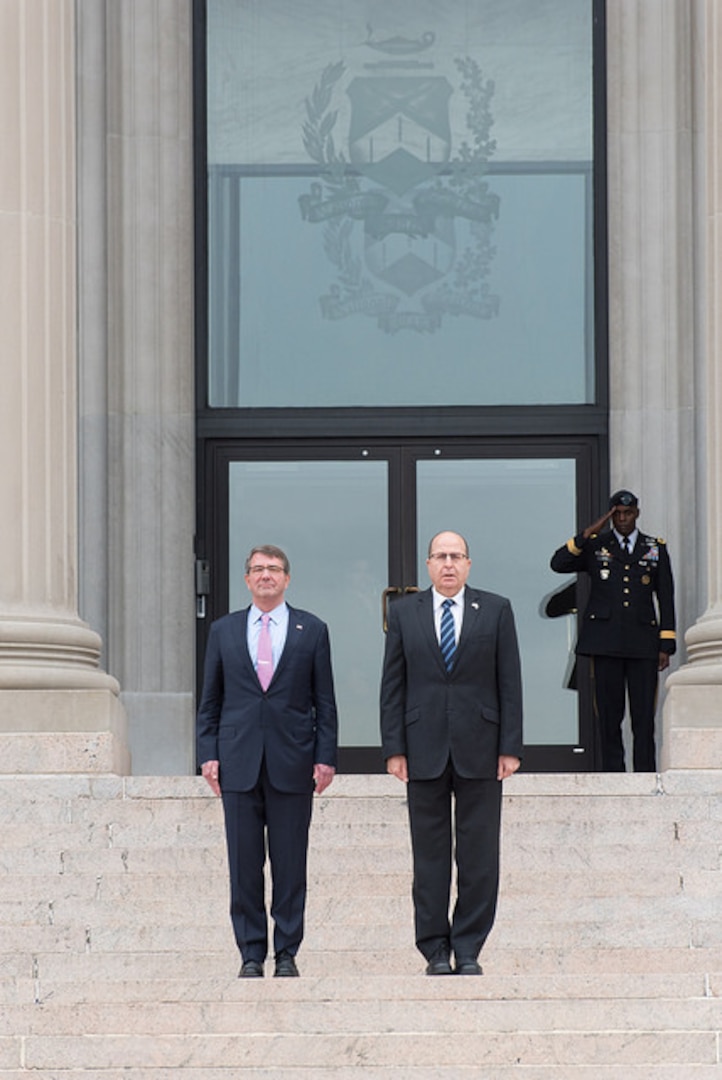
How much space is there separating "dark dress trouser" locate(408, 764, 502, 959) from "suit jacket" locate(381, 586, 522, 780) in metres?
0.10

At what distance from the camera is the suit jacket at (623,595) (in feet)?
51.0

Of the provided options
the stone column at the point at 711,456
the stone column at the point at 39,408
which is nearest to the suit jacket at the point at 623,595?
the stone column at the point at 711,456

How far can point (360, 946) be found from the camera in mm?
11047

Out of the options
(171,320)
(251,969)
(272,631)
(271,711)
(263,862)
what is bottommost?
(251,969)

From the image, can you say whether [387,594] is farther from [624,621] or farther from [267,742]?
[267,742]

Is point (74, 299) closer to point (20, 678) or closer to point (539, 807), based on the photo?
point (20, 678)

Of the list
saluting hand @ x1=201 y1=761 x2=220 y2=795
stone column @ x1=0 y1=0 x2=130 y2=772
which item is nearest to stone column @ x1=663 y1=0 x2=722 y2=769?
stone column @ x1=0 y1=0 x2=130 y2=772

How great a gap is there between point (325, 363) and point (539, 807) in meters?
6.14

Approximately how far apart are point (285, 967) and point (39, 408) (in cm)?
492

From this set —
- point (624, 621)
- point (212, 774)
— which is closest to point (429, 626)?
point (212, 774)

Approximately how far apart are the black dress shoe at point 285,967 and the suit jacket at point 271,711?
2.42ft

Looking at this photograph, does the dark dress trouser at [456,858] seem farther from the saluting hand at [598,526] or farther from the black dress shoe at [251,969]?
the saluting hand at [598,526]

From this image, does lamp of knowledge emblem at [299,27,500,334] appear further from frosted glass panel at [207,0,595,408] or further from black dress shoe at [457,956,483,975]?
black dress shoe at [457,956,483,975]

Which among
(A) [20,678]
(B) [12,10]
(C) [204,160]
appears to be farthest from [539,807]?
(C) [204,160]
